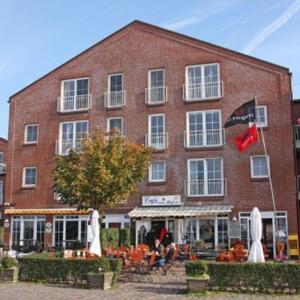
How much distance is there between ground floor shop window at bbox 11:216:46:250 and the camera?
3309cm

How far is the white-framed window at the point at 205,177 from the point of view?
2973 cm

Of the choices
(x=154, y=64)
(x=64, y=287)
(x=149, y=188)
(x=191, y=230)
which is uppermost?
(x=154, y=64)

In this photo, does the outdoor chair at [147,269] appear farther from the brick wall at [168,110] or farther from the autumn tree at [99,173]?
the brick wall at [168,110]

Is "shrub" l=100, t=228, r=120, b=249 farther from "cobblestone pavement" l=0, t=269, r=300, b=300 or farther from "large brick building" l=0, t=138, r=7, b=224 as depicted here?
"large brick building" l=0, t=138, r=7, b=224

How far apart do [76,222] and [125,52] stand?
11.2 metres

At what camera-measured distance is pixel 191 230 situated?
29734 mm

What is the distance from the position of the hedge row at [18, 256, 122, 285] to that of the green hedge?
3073 millimetres

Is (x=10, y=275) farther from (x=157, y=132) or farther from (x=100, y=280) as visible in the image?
Result: (x=157, y=132)

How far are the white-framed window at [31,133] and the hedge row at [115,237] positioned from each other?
9.55 metres

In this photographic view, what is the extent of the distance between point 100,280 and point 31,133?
864 inches

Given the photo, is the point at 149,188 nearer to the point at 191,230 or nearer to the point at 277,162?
the point at 191,230

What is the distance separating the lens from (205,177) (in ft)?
98.7

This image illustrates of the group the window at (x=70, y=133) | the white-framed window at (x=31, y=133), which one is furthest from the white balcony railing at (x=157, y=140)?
the white-framed window at (x=31, y=133)

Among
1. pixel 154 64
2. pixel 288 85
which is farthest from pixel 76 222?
pixel 288 85
